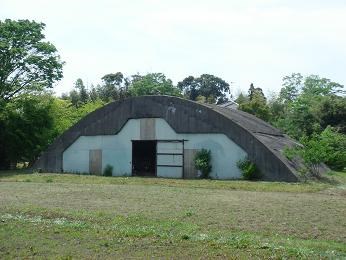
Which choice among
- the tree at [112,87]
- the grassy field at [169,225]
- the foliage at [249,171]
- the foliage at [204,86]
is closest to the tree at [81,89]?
the tree at [112,87]

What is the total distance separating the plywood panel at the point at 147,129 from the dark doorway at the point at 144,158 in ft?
4.10

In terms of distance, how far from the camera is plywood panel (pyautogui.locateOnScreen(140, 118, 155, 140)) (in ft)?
112

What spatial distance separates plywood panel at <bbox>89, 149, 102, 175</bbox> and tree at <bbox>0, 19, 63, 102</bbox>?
38.3ft

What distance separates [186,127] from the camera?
107 ft

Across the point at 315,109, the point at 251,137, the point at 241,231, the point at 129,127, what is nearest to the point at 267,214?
the point at 241,231

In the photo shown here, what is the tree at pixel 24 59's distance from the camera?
44250 mm

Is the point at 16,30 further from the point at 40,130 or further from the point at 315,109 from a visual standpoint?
the point at 315,109

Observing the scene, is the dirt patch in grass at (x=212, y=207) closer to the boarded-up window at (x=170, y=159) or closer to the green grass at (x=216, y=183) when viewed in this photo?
the green grass at (x=216, y=183)

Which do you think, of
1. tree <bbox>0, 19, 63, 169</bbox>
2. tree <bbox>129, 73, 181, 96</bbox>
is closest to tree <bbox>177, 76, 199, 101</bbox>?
tree <bbox>129, 73, 181, 96</bbox>

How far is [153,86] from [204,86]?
17454 mm

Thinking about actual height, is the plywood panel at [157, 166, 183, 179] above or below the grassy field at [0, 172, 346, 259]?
above

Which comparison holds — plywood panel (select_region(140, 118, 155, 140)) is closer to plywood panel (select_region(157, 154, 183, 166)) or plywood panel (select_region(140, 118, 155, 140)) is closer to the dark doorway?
the dark doorway

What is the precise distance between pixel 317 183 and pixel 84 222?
16.7 m

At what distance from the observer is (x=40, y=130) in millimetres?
42250
